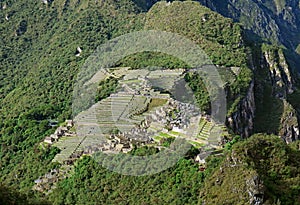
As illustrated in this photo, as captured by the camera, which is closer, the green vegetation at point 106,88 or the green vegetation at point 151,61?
the green vegetation at point 106,88

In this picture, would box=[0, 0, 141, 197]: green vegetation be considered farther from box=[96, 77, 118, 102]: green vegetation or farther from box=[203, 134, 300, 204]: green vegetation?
box=[203, 134, 300, 204]: green vegetation

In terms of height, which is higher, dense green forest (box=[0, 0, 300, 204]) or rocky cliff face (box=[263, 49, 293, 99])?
dense green forest (box=[0, 0, 300, 204])

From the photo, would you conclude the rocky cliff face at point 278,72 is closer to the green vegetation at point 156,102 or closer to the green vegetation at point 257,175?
the green vegetation at point 156,102

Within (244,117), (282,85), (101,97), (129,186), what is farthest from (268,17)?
(129,186)

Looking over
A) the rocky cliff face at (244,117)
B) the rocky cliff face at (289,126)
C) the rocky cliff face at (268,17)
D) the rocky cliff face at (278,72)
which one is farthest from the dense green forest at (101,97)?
the rocky cliff face at (268,17)

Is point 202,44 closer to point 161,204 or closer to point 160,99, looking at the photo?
point 160,99

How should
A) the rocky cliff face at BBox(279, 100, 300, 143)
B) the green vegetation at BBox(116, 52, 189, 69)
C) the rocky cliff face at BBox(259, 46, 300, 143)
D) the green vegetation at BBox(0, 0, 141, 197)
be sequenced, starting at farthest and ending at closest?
the rocky cliff face at BBox(259, 46, 300, 143) → the rocky cliff face at BBox(279, 100, 300, 143) → the green vegetation at BBox(116, 52, 189, 69) → the green vegetation at BBox(0, 0, 141, 197)

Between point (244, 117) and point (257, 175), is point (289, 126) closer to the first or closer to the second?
point (244, 117)

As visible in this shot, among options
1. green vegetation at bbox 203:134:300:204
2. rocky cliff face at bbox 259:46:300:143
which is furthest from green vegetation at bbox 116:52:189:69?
green vegetation at bbox 203:134:300:204
